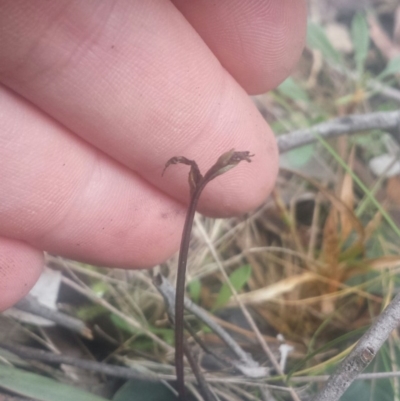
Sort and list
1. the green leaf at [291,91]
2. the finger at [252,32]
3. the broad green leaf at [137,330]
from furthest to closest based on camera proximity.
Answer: the green leaf at [291,91]
the broad green leaf at [137,330]
the finger at [252,32]

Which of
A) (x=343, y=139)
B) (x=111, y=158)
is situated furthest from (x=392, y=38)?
(x=111, y=158)

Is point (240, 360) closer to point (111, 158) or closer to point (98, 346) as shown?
point (98, 346)

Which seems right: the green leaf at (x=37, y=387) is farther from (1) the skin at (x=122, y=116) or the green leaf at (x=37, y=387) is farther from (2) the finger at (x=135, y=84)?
(2) the finger at (x=135, y=84)

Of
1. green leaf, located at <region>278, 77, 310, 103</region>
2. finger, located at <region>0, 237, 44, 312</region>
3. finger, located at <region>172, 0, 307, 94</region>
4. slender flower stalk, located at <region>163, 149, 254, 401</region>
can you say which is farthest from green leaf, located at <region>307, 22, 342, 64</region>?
finger, located at <region>0, 237, 44, 312</region>

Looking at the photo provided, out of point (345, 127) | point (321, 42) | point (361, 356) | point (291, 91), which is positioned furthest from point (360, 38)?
point (361, 356)

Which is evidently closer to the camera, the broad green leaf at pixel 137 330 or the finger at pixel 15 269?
the finger at pixel 15 269

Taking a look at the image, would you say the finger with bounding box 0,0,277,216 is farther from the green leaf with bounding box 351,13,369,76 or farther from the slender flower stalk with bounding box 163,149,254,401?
the green leaf with bounding box 351,13,369,76

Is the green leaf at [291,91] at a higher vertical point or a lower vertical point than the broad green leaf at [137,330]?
higher

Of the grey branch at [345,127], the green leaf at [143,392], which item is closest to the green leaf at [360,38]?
the grey branch at [345,127]
